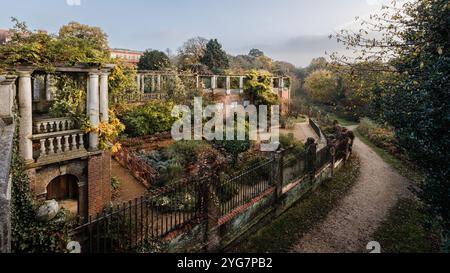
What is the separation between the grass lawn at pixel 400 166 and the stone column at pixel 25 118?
1319 cm

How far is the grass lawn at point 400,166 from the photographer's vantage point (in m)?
13.6

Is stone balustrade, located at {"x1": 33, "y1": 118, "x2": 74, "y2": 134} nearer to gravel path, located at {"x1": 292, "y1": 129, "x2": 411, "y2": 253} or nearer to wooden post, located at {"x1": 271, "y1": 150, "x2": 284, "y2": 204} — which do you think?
wooden post, located at {"x1": 271, "y1": 150, "x2": 284, "y2": 204}

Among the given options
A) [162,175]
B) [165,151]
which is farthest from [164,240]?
[165,151]

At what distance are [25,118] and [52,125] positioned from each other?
84 cm

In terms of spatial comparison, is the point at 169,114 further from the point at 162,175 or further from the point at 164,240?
the point at 164,240

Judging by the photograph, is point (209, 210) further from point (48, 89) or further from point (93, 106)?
point (48, 89)

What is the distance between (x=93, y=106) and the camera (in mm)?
7957

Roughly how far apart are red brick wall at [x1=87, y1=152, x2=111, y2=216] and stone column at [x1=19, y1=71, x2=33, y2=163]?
156 cm

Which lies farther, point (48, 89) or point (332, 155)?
point (332, 155)

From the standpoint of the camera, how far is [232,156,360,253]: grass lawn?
754 centimetres

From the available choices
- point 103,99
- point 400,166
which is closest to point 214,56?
point 400,166

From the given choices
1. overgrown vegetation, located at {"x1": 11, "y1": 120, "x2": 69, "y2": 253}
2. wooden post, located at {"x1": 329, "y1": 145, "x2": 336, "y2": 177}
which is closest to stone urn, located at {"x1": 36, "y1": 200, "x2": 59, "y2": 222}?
overgrown vegetation, located at {"x1": 11, "y1": 120, "x2": 69, "y2": 253}

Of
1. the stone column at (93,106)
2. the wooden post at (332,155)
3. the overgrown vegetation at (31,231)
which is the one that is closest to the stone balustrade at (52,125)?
the stone column at (93,106)

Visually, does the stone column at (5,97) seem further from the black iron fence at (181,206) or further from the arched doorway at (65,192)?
the arched doorway at (65,192)
